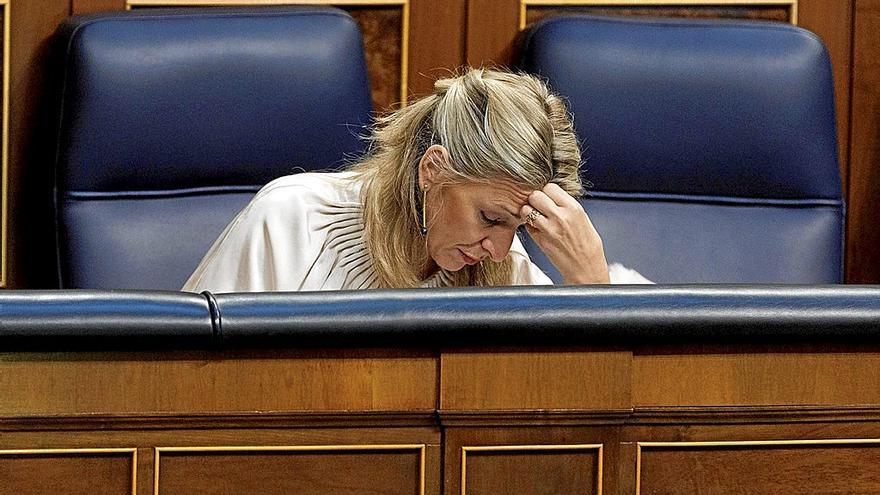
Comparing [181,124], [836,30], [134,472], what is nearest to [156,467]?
[134,472]

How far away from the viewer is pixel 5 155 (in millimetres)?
1958

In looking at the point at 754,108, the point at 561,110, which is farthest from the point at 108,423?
the point at 754,108

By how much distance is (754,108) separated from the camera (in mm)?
1871

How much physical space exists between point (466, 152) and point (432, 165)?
0.05m

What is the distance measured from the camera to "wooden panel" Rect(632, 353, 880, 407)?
0.97 metres

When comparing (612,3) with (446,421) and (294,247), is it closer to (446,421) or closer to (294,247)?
(294,247)

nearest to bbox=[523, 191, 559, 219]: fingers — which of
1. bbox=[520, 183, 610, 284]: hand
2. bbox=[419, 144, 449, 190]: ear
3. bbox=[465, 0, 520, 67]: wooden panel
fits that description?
bbox=[520, 183, 610, 284]: hand

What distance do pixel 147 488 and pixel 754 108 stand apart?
4.04ft

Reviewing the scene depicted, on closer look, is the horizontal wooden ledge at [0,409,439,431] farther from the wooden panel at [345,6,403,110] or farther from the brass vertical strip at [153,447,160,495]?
the wooden panel at [345,6,403,110]

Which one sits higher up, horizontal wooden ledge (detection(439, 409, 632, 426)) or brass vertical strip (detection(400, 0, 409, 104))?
brass vertical strip (detection(400, 0, 409, 104))

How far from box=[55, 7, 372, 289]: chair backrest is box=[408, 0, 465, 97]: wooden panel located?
0.25 meters

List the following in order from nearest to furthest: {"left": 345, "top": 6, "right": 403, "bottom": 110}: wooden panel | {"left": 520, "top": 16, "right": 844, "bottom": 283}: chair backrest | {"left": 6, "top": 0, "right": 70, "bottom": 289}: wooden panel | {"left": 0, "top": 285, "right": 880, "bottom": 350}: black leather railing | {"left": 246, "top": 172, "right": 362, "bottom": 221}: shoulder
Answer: {"left": 0, "top": 285, "right": 880, "bottom": 350}: black leather railing
{"left": 246, "top": 172, "right": 362, "bottom": 221}: shoulder
{"left": 520, "top": 16, "right": 844, "bottom": 283}: chair backrest
{"left": 6, "top": 0, "right": 70, "bottom": 289}: wooden panel
{"left": 345, "top": 6, "right": 403, "bottom": 110}: wooden panel

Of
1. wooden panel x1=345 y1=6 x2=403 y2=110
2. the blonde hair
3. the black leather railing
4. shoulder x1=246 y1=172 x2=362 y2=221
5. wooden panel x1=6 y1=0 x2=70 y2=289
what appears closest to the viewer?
the black leather railing

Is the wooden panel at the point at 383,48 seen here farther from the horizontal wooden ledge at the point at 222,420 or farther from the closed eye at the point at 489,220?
the horizontal wooden ledge at the point at 222,420
